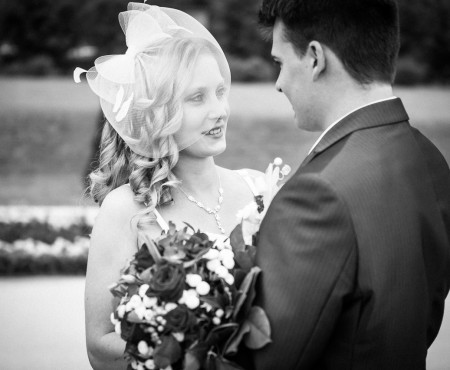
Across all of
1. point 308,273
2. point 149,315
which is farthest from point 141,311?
point 308,273

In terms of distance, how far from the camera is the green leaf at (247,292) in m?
2.13

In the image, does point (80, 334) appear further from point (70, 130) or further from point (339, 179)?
point (70, 130)

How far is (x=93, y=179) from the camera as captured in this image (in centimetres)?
341

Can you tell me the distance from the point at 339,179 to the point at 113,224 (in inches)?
53.0

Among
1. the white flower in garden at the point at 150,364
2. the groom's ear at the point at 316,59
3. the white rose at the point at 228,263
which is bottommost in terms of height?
the white flower in garden at the point at 150,364

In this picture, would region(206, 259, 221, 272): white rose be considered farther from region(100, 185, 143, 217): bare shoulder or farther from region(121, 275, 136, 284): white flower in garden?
region(100, 185, 143, 217): bare shoulder

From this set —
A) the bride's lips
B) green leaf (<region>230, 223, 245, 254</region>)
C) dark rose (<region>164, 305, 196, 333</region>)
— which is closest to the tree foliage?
the bride's lips

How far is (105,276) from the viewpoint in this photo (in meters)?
3.02

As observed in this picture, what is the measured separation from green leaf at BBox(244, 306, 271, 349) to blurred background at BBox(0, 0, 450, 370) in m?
3.85

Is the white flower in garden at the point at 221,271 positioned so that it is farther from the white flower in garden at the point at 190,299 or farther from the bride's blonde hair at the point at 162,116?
the bride's blonde hair at the point at 162,116

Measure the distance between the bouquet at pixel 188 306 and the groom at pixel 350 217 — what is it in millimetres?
107

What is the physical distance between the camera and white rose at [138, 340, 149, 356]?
2.26 m

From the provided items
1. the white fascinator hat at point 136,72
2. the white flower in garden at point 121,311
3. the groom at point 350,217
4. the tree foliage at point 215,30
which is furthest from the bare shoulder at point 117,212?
the tree foliage at point 215,30

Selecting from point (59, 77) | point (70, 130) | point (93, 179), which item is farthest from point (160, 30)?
point (59, 77)
